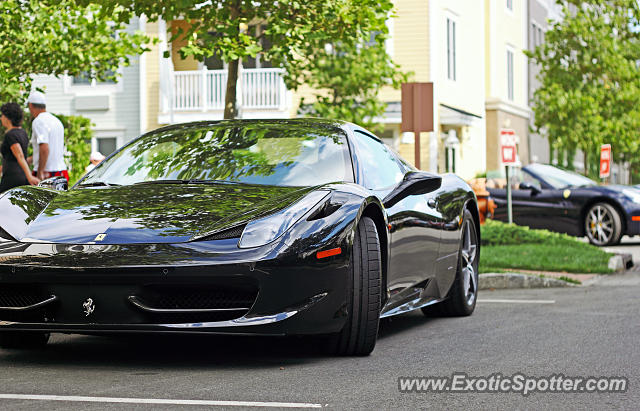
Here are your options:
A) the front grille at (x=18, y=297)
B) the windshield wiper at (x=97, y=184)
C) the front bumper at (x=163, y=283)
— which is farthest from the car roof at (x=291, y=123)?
the front grille at (x=18, y=297)

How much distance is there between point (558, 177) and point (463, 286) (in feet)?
39.9

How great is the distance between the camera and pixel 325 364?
219 inches

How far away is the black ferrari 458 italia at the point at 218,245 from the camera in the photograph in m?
5.21

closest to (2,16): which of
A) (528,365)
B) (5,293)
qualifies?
(5,293)

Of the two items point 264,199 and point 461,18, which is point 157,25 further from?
point 264,199

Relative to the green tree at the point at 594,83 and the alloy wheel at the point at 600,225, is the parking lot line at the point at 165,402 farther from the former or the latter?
the green tree at the point at 594,83

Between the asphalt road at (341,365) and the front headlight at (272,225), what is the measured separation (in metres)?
0.62

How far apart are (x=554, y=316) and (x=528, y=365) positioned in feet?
8.39

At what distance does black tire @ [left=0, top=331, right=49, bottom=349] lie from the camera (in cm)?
603

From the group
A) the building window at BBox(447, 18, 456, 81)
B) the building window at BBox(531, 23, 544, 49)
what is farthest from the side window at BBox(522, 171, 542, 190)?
the building window at BBox(531, 23, 544, 49)

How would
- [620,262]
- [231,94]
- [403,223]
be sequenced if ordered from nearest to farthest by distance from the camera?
[403,223] < [231,94] < [620,262]

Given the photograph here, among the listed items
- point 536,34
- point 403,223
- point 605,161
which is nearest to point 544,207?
point 605,161

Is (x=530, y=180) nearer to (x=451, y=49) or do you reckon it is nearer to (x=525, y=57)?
(x=451, y=49)

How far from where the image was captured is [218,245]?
5.20 meters
